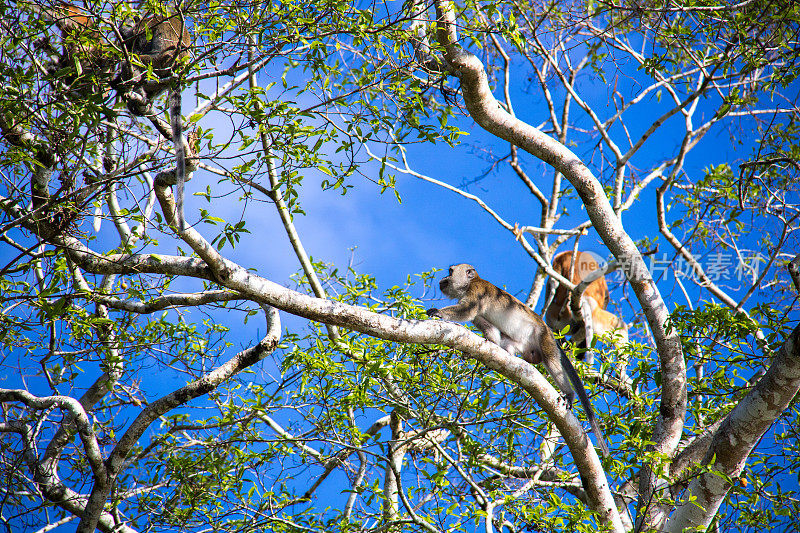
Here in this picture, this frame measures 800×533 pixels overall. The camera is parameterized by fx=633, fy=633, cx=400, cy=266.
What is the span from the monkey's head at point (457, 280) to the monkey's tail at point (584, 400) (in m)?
1.09

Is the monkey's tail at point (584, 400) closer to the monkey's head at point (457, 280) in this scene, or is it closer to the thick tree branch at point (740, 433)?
the thick tree branch at point (740, 433)

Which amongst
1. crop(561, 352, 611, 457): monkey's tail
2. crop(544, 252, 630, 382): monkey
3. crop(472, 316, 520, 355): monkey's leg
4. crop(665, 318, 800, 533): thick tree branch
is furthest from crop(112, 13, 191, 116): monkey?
crop(544, 252, 630, 382): monkey

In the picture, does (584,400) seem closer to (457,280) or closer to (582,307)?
(457,280)

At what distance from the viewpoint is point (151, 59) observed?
5.43m

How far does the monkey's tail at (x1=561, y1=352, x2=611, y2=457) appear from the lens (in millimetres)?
4707

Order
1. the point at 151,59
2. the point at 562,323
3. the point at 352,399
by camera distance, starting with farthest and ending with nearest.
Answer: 1. the point at 562,323
2. the point at 151,59
3. the point at 352,399

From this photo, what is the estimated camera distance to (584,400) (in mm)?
4988

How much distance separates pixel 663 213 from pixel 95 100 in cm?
480

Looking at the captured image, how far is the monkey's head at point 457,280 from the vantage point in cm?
575

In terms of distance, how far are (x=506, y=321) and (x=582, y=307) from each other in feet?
5.52

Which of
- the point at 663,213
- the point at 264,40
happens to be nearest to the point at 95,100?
the point at 264,40

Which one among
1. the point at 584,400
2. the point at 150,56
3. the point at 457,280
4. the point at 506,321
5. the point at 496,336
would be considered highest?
the point at 150,56

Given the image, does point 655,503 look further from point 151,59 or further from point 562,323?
point 151,59

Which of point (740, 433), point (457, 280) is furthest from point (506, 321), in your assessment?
point (740, 433)
